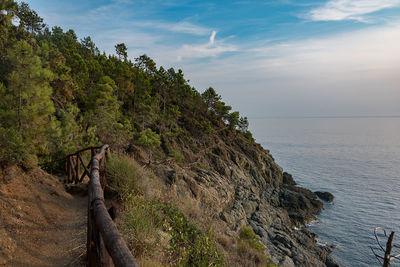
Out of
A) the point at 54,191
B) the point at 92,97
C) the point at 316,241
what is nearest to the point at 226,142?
the point at 316,241

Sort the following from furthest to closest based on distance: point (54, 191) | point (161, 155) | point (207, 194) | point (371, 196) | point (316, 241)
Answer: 1. point (371, 196)
2. point (161, 155)
3. point (316, 241)
4. point (207, 194)
5. point (54, 191)

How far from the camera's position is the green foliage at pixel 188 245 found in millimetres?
4184

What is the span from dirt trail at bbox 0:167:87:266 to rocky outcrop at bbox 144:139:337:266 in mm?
5072

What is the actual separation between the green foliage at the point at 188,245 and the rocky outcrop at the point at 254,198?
4.79 meters

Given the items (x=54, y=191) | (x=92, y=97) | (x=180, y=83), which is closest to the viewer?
(x=54, y=191)

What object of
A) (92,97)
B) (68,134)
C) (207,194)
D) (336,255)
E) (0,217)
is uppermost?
(92,97)

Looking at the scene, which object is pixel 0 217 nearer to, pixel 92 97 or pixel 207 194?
pixel 207 194

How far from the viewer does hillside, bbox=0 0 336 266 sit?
16.3 ft

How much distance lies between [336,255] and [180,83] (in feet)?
115

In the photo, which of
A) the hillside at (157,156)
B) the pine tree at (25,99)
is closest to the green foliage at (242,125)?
the hillside at (157,156)

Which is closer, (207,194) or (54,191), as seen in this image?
(54,191)

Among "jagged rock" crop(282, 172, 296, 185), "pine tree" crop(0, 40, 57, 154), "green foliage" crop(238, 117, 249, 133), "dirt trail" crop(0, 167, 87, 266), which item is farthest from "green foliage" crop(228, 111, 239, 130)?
"dirt trail" crop(0, 167, 87, 266)

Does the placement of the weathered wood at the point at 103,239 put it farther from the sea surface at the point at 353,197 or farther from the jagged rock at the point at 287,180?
the jagged rock at the point at 287,180

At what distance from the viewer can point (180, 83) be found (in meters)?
43.1
